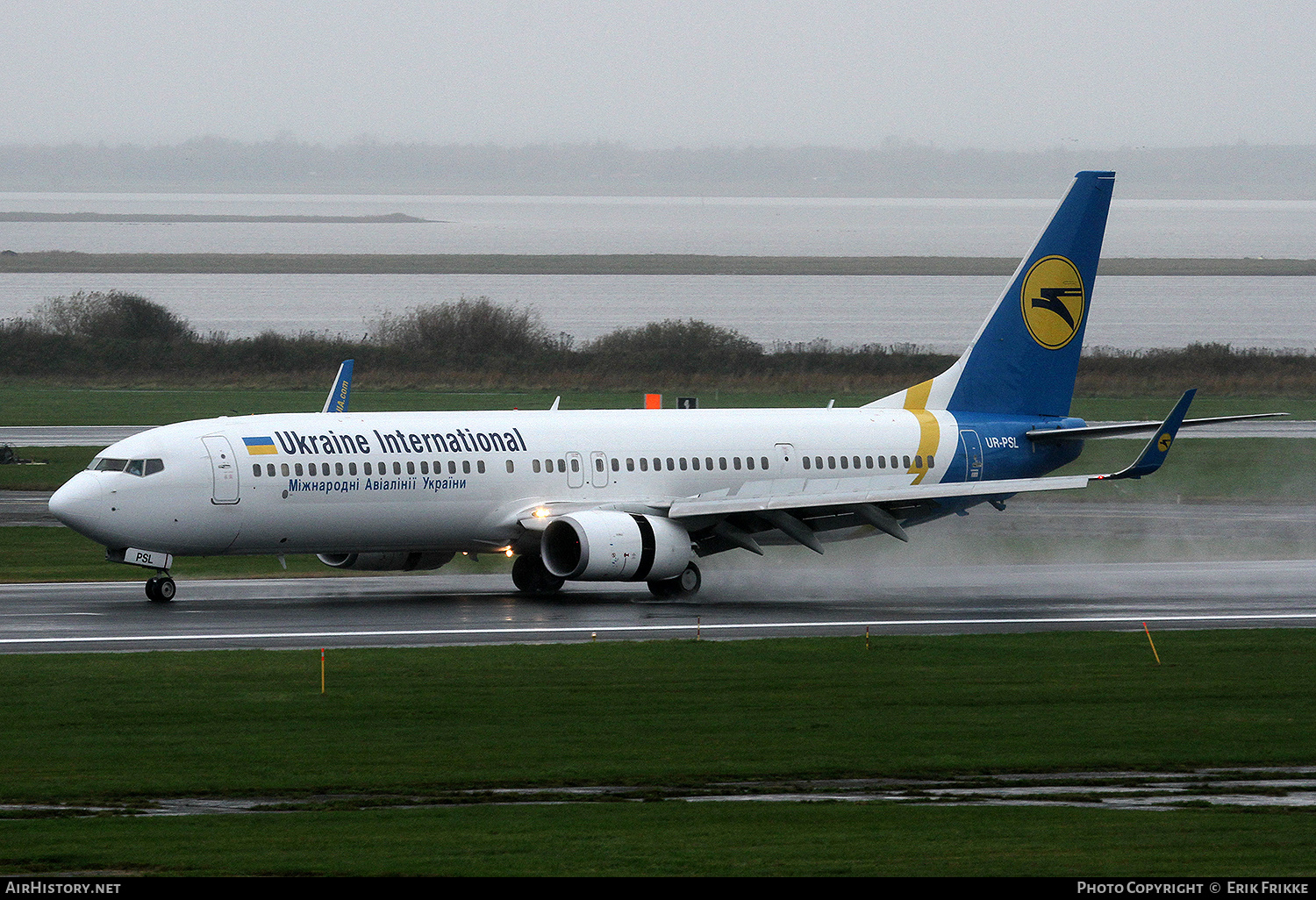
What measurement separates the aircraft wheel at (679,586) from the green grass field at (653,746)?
871 centimetres

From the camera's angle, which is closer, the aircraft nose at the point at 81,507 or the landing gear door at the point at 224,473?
the aircraft nose at the point at 81,507

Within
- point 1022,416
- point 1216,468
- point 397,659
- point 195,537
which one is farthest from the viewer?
point 1216,468

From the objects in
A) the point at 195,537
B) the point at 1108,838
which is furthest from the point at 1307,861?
the point at 195,537

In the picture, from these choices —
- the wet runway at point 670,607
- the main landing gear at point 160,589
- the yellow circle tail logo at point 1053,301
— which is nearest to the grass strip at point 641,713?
the wet runway at point 670,607

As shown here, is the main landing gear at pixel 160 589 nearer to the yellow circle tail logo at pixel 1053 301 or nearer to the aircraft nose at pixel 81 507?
the aircraft nose at pixel 81 507

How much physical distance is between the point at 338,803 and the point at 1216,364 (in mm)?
87927

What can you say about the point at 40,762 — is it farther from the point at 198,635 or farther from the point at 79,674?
the point at 198,635


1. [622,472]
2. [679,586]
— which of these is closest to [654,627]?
[679,586]

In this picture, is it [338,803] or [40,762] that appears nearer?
[338,803]

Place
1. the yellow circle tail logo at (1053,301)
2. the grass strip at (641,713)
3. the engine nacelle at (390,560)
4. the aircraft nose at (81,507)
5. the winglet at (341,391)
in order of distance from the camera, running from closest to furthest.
Result: 1. the grass strip at (641,713)
2. the aircraft nose at (81,507)
3. the engine nacelle at (390,560)
4. the yellow circle tail logo at (1053,301)
5. the winglet at (341,391)

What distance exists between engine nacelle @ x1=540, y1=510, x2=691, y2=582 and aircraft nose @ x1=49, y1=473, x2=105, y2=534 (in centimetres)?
948

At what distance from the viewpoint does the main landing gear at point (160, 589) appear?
131ft

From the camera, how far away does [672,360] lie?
104000 mm

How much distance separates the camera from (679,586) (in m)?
42.5
